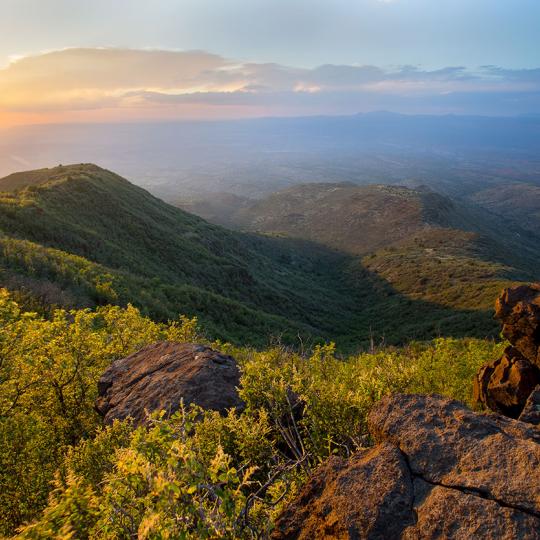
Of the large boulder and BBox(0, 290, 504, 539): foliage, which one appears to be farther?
the large boulder

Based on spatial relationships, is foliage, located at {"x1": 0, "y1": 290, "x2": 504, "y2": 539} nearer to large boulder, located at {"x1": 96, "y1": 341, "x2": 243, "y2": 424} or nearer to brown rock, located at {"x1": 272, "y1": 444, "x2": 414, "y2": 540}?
brown rock, located at {"x1": 272, "y1": 444, "x2": 414, "y2": 540}

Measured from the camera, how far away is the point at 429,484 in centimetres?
372

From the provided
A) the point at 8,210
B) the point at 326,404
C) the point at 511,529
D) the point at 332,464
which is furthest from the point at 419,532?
the point at 8,210

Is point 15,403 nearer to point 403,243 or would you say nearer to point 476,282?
point 476,282

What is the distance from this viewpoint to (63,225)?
33219mm

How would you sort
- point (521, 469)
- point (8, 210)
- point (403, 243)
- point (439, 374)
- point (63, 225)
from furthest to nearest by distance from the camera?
point (403, 243), point (63, 225), point (8, 210), point (439, 374), point (521, 469)

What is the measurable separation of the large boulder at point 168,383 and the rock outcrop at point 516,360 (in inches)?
198

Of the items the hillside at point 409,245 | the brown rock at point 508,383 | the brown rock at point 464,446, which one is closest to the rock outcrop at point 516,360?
the brown rock at point 508,383

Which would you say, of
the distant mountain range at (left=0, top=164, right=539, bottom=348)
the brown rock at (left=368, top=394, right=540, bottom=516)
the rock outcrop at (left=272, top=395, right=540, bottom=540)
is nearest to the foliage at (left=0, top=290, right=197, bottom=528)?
the rock outcrop at (left=272, top=395, right=540, bottom=540)

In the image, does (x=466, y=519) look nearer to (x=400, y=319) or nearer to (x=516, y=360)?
(x=516, y=360)

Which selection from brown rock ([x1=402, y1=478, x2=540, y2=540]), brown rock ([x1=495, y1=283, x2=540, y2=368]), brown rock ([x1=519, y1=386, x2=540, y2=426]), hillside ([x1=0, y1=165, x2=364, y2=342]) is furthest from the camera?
hillside ([x1=0, y1=165, x2=364, y2=342])

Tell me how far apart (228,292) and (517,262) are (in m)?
70.8

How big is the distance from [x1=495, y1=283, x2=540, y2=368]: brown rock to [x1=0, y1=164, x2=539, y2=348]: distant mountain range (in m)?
13.7

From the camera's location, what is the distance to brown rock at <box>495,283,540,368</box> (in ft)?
24.6
